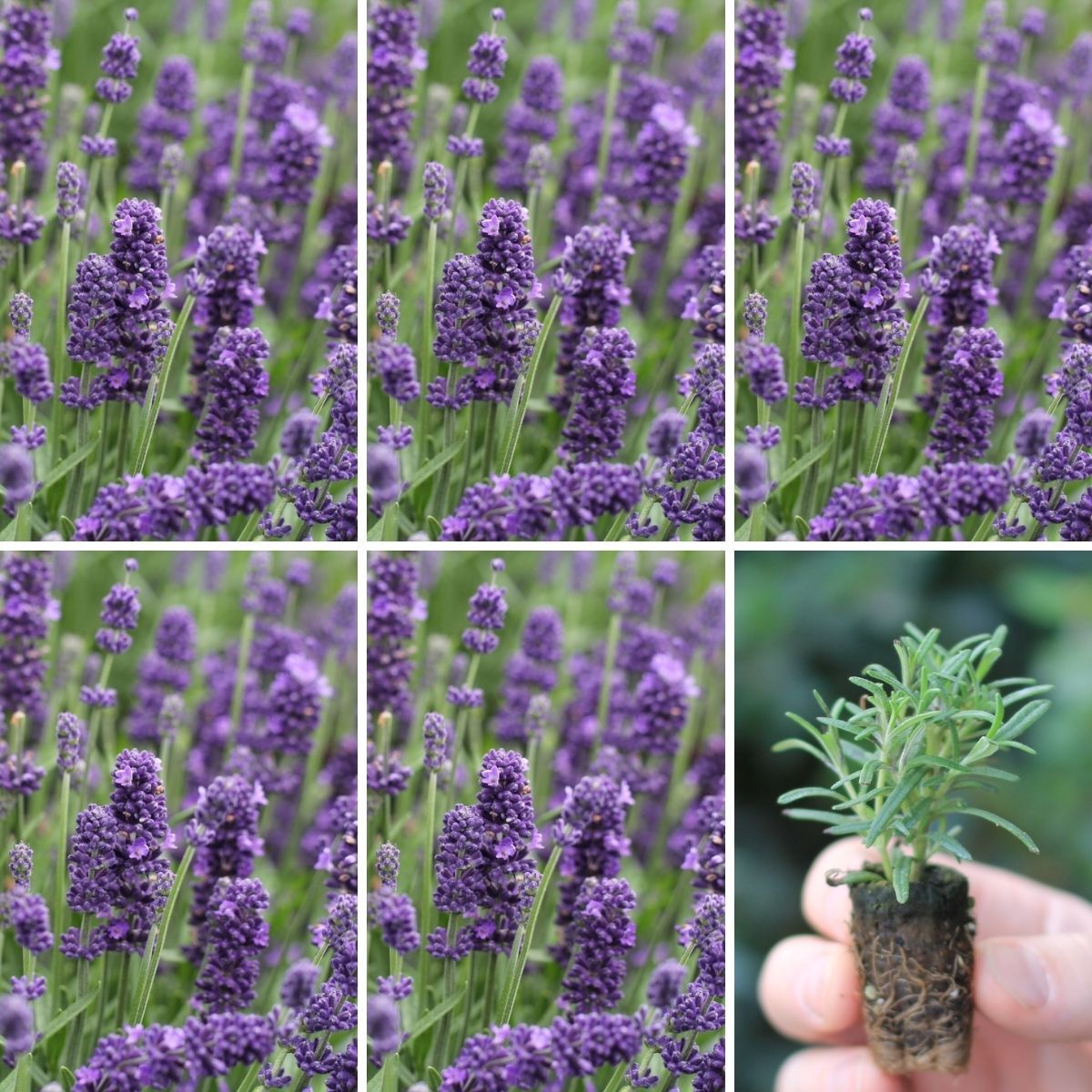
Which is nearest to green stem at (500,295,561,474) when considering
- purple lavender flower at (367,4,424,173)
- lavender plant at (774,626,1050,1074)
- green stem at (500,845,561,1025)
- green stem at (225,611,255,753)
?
purple lavender flower at (367,4,424,173)

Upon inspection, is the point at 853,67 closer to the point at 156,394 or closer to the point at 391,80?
the point at 391,80

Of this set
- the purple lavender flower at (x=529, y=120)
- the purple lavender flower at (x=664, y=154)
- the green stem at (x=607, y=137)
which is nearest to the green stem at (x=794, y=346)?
the purple lavender flower at (x=664, y=154)

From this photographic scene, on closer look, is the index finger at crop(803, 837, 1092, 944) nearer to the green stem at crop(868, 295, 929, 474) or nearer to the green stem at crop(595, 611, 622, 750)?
the green stem at crop(595, 611, 622, 750)

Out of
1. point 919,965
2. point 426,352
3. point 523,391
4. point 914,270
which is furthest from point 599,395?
point 919,965

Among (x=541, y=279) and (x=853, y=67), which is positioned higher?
(x=853, y=67)

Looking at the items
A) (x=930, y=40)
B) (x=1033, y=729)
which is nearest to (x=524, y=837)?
(x=1033, y=729)

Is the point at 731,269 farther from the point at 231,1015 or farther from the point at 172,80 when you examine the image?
the point at 231,1015
